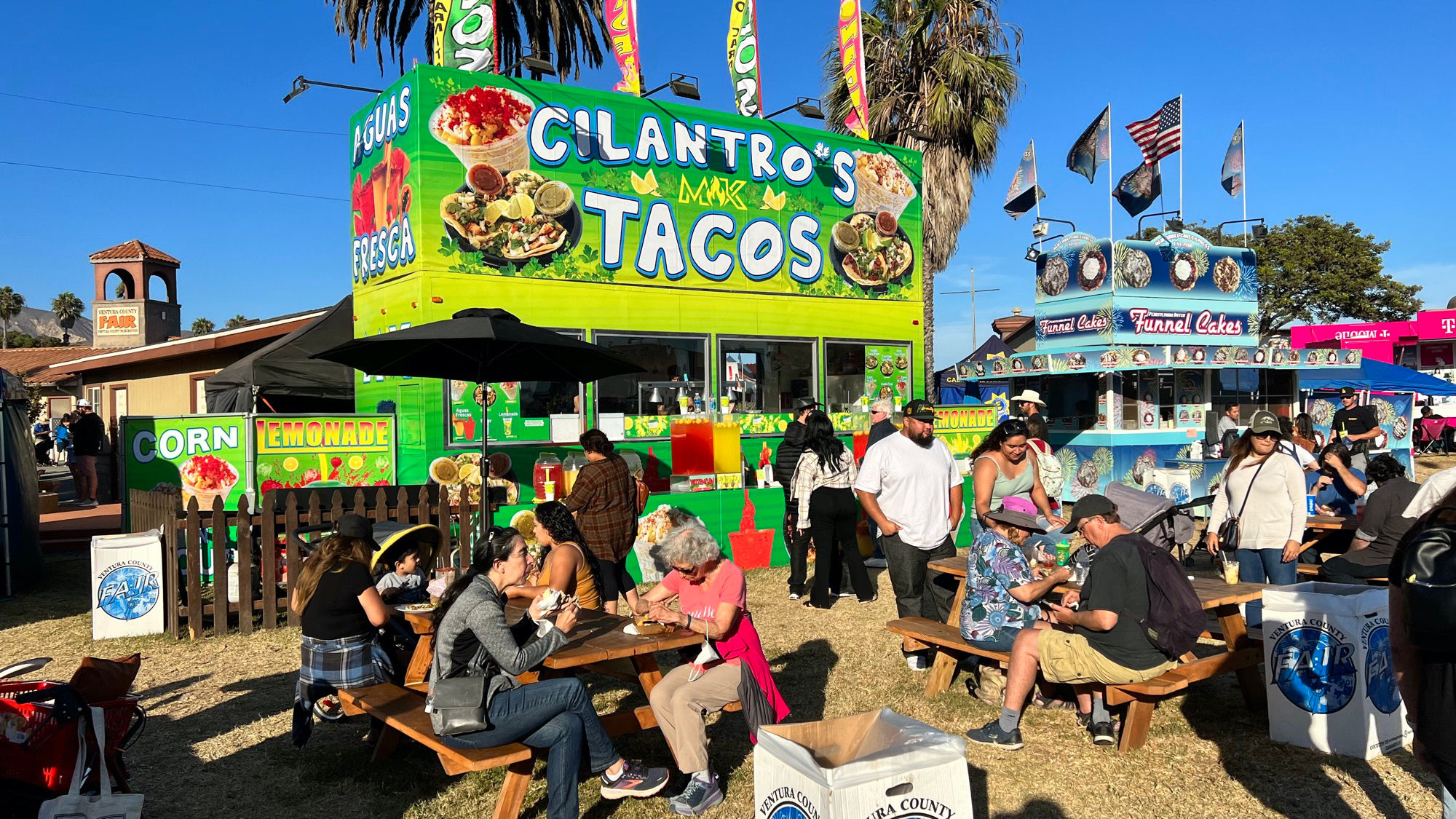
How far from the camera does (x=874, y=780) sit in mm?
3133

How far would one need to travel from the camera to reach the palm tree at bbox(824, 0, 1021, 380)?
899 inches

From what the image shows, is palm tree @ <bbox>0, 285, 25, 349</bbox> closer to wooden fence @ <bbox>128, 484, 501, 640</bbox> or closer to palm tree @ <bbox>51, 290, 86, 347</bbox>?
palm tree @ <bbox>51, 290, 86, 347</bbox>

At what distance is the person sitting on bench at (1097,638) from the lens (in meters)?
5.12

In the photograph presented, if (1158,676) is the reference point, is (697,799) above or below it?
below

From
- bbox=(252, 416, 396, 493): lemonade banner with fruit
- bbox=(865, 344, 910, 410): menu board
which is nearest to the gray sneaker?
bbox=(252, 416, 396, 493): lemonade banner with fruit

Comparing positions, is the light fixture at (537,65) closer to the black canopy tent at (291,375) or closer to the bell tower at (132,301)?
the black canopy tent at (291,375)

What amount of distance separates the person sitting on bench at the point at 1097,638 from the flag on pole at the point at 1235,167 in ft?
61.3

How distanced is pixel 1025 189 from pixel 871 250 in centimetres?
746

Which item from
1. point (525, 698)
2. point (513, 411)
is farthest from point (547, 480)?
point (525, 698)

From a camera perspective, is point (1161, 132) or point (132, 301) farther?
point (132, 301)

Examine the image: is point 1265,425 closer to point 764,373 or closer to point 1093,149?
point 764,373

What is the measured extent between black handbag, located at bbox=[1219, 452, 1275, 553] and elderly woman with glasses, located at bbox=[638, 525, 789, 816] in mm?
4010

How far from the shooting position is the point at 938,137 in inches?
907

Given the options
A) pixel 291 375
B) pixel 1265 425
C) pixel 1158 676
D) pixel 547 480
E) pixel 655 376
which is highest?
pixel 291 375
